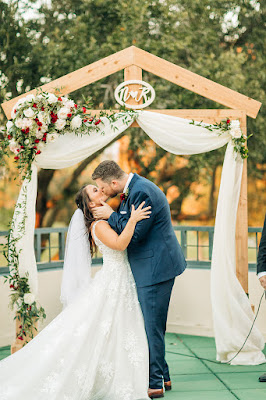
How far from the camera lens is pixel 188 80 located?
5035 mm

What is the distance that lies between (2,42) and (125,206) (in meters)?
5.83

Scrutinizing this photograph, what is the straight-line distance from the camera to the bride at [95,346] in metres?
3.42

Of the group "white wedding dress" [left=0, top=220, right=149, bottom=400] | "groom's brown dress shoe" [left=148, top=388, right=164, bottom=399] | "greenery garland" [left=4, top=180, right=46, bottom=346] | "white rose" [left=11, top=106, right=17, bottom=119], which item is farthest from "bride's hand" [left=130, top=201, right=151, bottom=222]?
"white rose" [left=11, top=106, right=17, bottom=119]

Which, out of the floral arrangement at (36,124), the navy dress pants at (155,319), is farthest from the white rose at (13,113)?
the navy dress pants at (155,319)

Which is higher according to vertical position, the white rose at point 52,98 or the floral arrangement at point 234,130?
the white rose at point 52,98

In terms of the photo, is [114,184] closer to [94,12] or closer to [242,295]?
[242,295]

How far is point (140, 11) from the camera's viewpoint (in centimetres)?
826

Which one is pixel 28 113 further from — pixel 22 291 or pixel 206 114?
pixel 206 114

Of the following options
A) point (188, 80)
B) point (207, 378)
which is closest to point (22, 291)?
point (207, 378)

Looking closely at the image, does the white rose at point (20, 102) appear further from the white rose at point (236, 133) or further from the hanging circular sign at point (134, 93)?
the white rose at point (236, 133)

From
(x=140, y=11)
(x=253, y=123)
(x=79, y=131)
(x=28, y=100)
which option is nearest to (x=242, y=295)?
(x=79, y=131)

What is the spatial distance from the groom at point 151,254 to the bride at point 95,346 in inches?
3.0

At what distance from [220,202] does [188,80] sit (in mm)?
1159

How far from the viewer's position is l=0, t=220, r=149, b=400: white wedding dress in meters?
3.42
